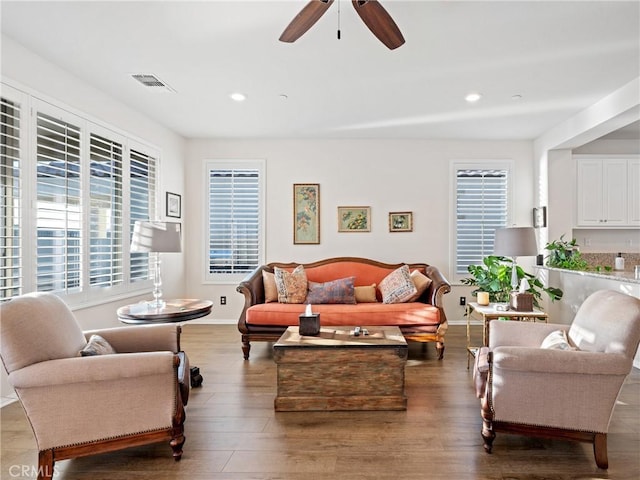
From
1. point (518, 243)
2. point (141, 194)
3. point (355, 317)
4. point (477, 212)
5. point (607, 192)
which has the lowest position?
point (355, 317)

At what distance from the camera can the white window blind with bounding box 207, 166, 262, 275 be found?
567 centimetres

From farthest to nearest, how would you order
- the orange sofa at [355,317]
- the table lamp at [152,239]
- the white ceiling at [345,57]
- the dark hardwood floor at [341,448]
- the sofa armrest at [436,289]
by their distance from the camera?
1. the sofa armrest at [436,289]
2. the orange sofa at [355,317]
3. the table lamp at [152,239]
4. the white ceiling at [345,57]
5. the dark hardwood floor at [341,448]

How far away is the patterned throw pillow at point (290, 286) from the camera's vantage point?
15.0 ft

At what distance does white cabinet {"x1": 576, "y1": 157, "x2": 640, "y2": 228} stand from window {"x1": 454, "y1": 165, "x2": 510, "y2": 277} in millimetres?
961

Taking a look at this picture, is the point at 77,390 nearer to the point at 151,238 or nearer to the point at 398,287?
the point at 151,238

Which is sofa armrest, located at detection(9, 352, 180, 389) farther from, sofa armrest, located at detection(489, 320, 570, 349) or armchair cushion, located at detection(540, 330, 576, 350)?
armchair cushion, located at detection(540, 330, 576, 350)

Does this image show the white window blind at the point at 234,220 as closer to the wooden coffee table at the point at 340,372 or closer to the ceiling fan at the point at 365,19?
the wooden coffee table at the point at 340,372

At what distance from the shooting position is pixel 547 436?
2.19 metres

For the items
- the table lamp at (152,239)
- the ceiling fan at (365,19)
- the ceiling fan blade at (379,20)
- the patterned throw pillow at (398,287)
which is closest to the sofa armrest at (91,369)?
the table lamp at (152,239)

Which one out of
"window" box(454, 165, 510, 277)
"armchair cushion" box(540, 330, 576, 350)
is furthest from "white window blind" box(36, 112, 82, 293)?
"window" box(454, 165, 510, 277)

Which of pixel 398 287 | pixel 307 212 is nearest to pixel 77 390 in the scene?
pixel 398 287

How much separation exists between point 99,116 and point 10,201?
1370 mm

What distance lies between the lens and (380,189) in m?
5.61

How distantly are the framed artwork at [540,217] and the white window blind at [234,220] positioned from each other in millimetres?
3927
